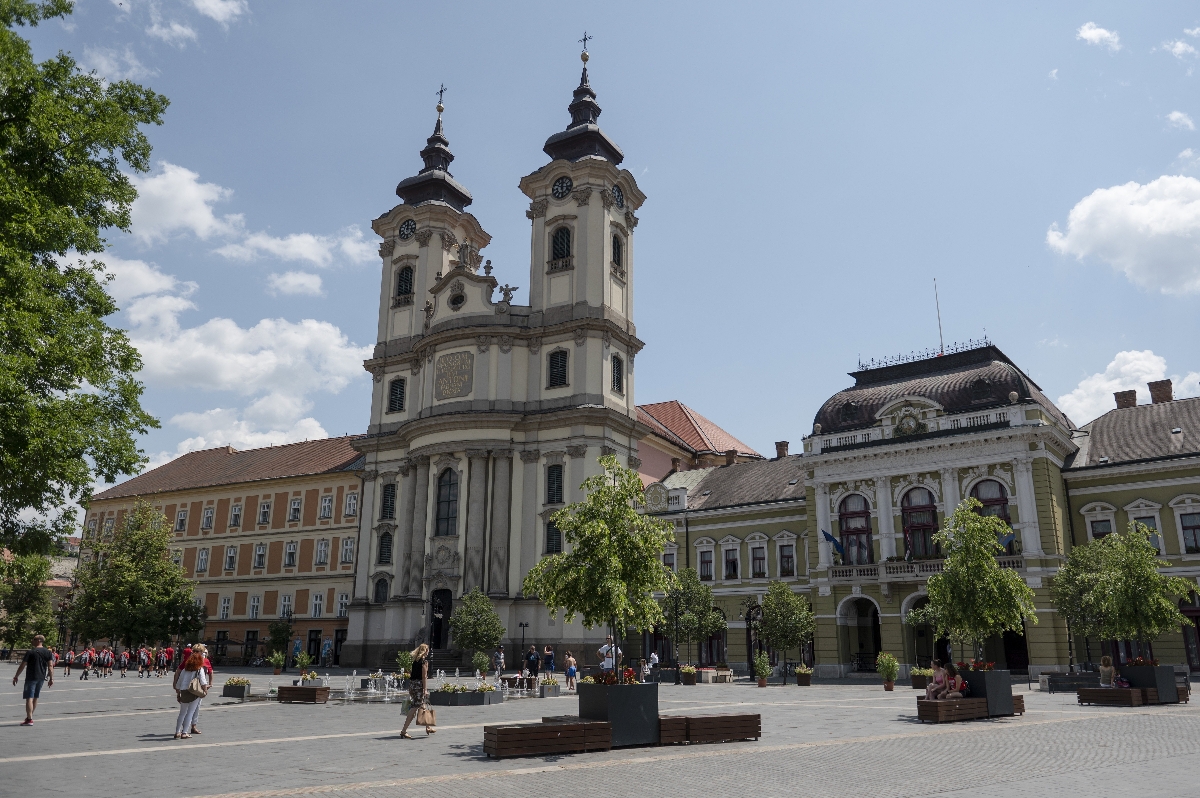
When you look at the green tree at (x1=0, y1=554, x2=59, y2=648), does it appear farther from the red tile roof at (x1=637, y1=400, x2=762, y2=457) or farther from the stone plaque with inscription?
the red tile roof at (x1=637, y1=400, x2=762, y2=457)

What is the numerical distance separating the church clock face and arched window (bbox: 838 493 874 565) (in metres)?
22.9

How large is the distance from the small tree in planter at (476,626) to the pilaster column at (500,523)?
208 inches

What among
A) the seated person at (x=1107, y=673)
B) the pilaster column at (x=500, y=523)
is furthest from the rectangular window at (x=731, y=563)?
the seated person at (x=1107, y=673)

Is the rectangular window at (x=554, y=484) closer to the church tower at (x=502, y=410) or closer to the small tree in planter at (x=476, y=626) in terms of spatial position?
the church tower at (x=502, y=410)

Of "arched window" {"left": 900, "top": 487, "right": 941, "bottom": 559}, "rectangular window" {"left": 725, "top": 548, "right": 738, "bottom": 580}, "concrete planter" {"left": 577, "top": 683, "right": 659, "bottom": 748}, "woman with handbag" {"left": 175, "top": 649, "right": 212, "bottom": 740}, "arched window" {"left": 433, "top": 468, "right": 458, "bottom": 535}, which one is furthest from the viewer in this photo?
"arched window" {"left": 433, "top": 468, "right": 458, "bottom": 535}

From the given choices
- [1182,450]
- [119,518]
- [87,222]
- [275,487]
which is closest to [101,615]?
[275,487]

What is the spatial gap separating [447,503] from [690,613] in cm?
1680

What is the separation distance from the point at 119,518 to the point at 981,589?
68.3 m

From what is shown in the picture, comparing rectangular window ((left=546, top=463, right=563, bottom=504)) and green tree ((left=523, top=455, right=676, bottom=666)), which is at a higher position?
rectangular window ((left=546, top=463, right=563, bottom=504))

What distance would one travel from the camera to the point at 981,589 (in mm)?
24234

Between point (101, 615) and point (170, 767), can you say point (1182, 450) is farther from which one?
point (101, 615)

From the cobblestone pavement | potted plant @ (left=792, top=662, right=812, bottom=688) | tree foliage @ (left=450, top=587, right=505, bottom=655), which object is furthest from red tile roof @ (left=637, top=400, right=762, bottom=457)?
the cobblestone pavement

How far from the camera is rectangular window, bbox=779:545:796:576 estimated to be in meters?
48.3

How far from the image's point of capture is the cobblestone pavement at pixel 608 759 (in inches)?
450
